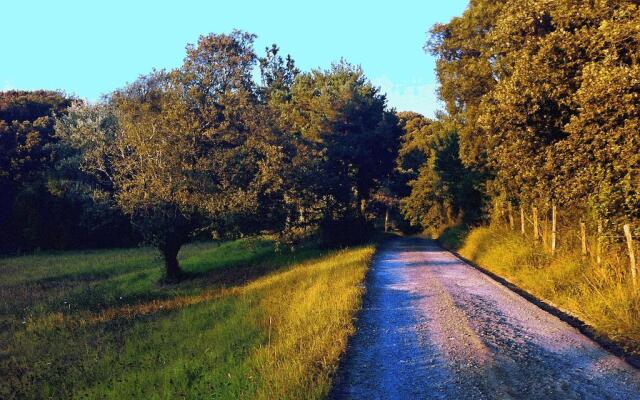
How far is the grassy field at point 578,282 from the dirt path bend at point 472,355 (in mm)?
690

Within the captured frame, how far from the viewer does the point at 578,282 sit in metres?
12.2

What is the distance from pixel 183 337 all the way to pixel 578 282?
9.51 m

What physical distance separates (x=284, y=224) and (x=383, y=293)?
40.7ft

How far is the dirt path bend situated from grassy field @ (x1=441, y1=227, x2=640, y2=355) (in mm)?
690

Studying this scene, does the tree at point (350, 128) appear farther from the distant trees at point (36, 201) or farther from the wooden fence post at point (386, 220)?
the wooden fence post at point (386, 220)

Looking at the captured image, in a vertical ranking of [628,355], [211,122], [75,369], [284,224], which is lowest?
[75,369]

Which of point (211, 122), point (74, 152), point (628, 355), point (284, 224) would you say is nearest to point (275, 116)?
point (211, 122)

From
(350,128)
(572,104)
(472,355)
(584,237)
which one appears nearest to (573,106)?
(572,104)

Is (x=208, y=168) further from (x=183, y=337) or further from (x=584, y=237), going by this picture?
(x=584, y=237)

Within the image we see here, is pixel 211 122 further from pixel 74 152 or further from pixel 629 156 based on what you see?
pixel 74 152

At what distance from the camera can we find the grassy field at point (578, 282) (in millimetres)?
9016

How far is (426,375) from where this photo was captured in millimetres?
6852

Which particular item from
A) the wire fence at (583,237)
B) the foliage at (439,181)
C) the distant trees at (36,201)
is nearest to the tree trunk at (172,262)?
the wire fence at (583,237)

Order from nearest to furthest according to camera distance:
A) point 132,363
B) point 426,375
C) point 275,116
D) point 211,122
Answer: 1. point 426,375
2. point 132,363
3. point 211,122
4. point 275,116
